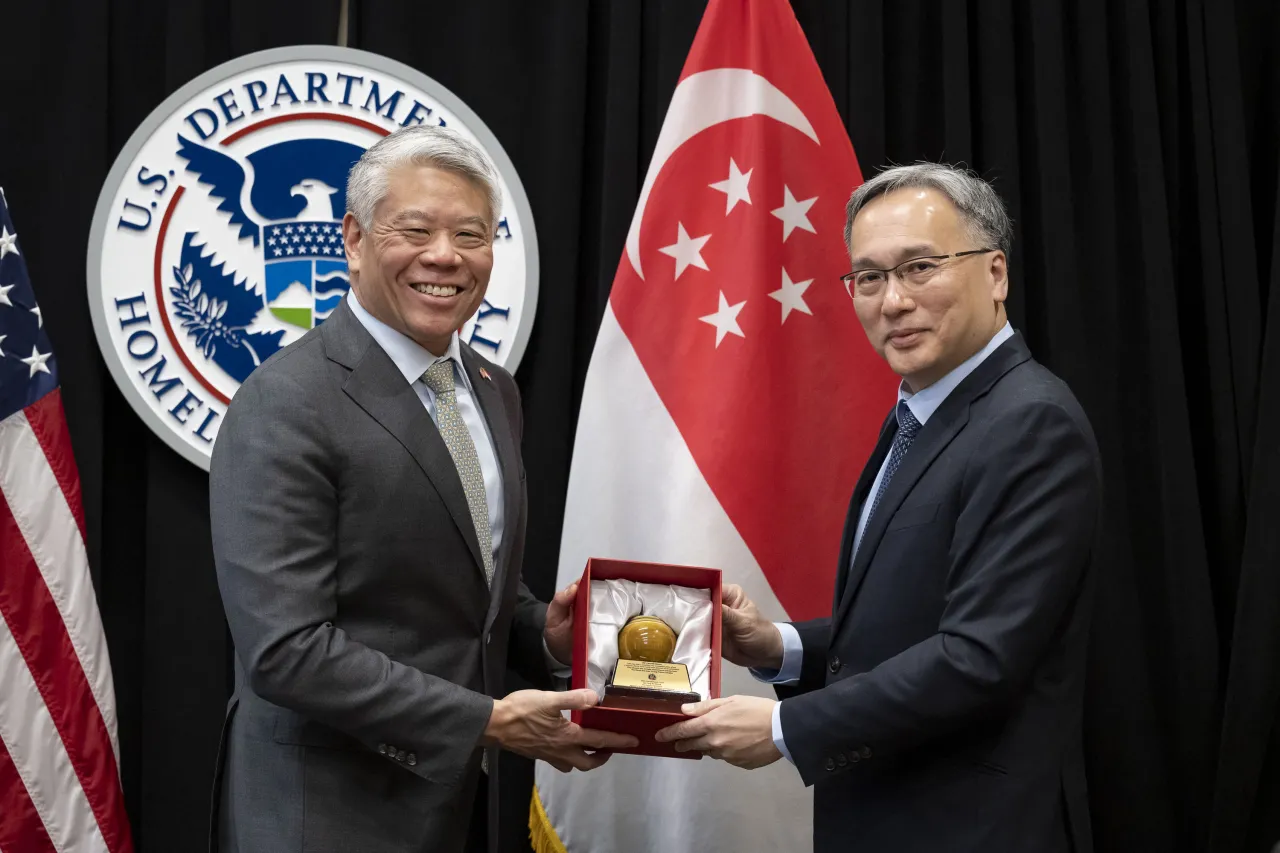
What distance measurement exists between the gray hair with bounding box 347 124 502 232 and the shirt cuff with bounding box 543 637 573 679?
0.84 m

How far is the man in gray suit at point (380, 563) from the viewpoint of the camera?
5.70 ft

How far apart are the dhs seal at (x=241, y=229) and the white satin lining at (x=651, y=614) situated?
1047 mm

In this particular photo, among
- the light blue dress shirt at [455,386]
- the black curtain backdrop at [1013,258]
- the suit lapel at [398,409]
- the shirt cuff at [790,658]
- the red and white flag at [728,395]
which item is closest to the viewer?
the suit lapel at [398,409]

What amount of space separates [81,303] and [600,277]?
1.29m

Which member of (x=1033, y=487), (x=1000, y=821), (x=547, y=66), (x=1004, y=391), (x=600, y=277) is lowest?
(x=1000, y=821)

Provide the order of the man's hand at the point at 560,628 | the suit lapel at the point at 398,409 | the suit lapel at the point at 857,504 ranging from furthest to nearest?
the man's hand at the point at 560,628 < the suit lapel at the point at 857,504 < the suit lapel at the point at 398,409

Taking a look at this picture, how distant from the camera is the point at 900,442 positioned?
2.07 meters

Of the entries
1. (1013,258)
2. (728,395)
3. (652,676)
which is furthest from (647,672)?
(1013,258)

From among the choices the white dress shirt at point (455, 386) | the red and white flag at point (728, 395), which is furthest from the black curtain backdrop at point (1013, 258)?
the white dress shirt at point (455, 386)

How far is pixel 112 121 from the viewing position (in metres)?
3.03

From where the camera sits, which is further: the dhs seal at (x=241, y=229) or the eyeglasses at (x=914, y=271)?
the dhs seal at (x=241, y=229)

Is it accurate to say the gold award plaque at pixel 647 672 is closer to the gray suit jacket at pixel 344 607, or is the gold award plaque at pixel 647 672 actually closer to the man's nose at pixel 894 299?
the gray suit jacket at pixel 344 607

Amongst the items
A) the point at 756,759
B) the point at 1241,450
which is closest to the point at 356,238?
the point at 756,759

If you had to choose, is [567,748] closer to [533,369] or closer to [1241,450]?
[533,369]
